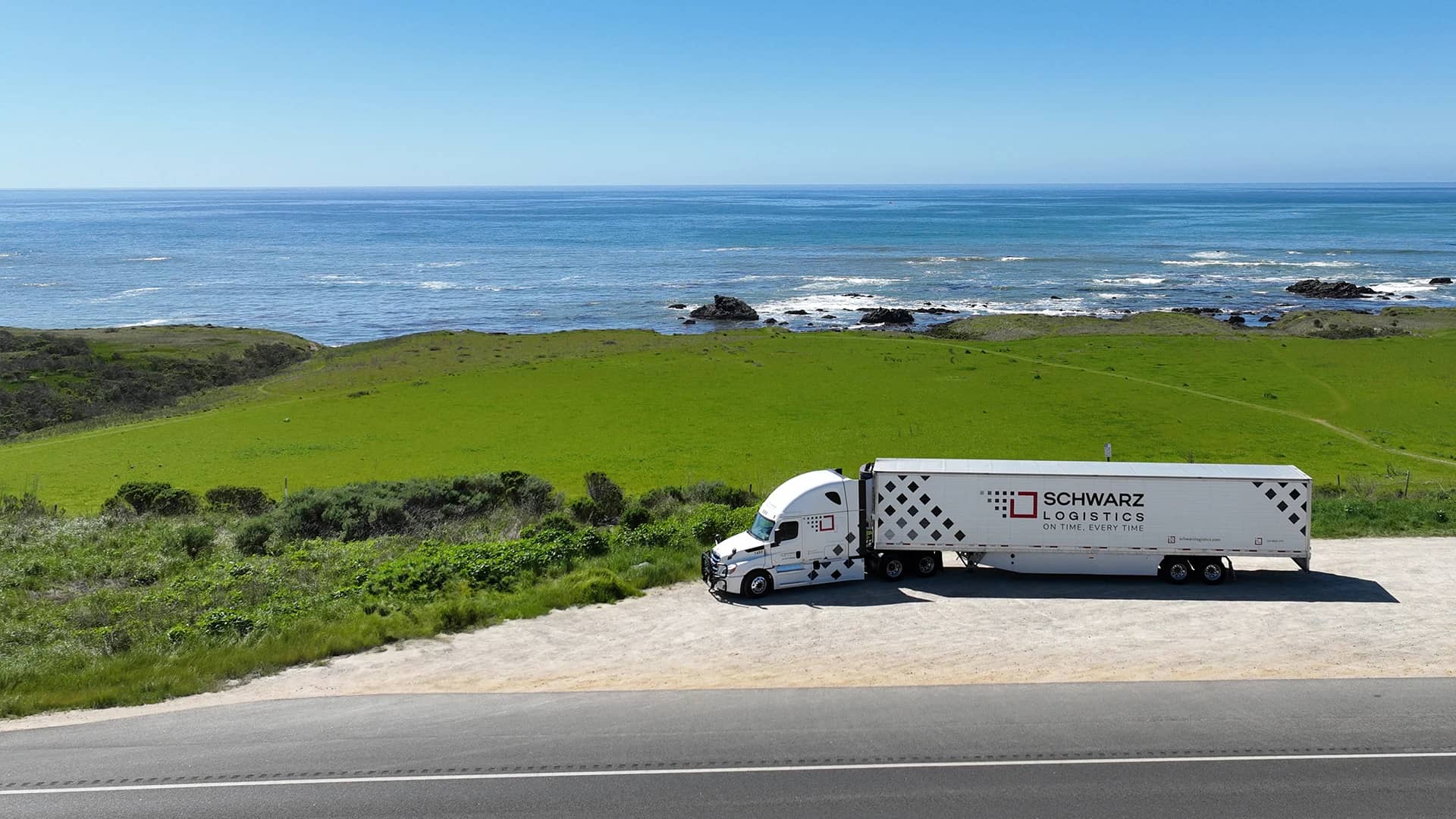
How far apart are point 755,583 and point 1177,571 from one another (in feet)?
37.4

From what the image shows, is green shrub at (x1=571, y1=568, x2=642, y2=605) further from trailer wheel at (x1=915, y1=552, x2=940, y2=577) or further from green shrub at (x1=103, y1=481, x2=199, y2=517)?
green shrub at (x1=103, y1=481, x2=199, y2=517)

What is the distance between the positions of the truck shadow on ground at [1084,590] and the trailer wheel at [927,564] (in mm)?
184

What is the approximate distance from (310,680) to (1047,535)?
18.4m

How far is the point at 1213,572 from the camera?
26250mm

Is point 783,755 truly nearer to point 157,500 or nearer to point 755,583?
point 755,583

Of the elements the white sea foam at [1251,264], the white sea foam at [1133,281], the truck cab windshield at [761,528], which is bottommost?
the truck cab windshield at [761,528]

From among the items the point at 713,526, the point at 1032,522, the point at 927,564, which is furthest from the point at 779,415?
the point at 1032,522

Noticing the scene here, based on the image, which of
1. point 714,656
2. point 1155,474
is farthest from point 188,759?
point 1155,474

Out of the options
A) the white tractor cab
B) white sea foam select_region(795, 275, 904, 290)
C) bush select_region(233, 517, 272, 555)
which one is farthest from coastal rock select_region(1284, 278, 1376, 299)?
bush select_region(233, 517, 272, 555)

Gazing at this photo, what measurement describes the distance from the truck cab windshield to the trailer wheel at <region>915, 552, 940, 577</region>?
175 inches

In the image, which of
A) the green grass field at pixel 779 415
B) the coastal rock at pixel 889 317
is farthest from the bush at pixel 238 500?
the coastal rock at pixel 889 317

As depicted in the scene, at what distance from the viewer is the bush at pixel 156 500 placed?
125ft

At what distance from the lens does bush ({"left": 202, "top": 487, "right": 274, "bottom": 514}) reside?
127ft

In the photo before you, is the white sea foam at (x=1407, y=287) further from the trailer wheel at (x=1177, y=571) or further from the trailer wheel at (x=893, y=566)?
the trailer wheel at (x=893, y=566)
